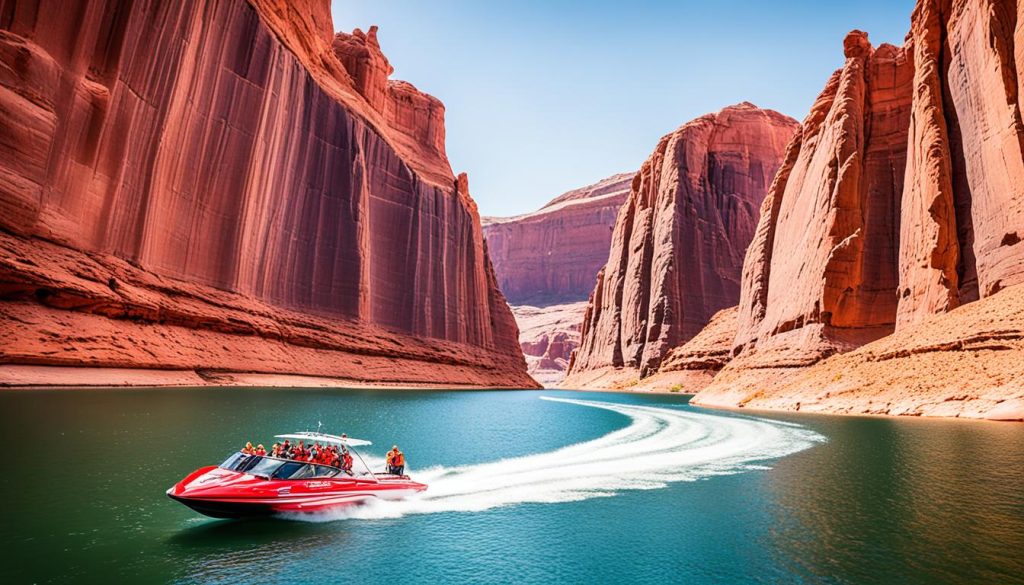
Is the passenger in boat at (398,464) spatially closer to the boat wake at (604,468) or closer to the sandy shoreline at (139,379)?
the boat wake at (604,468)

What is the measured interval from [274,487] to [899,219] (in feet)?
223

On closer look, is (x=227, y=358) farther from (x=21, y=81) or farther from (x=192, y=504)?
(x=192, y=504)

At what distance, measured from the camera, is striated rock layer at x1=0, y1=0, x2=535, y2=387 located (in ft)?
149

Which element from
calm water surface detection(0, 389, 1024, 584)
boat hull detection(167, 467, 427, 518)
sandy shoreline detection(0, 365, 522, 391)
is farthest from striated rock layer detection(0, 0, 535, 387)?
boat hull detection(167, 467, 427, 518)

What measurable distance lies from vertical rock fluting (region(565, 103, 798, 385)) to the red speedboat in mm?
96975

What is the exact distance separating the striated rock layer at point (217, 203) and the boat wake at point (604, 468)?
34.7 meters

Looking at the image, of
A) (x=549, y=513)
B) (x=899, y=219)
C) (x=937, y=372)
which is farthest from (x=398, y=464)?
(x=899, y=219)

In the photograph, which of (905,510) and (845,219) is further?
(845,219)

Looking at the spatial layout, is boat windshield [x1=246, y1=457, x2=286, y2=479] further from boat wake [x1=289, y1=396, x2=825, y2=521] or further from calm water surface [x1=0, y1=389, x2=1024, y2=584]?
boat wake [x1=289, y1=396, x2=825, y2=521]

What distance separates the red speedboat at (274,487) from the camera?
47.4ft

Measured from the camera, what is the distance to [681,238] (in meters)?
121

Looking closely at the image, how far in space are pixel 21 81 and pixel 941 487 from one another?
204 ft

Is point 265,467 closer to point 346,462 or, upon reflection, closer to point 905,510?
point 346,462

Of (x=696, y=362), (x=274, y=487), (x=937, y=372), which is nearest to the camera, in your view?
(x=274, y=487)
